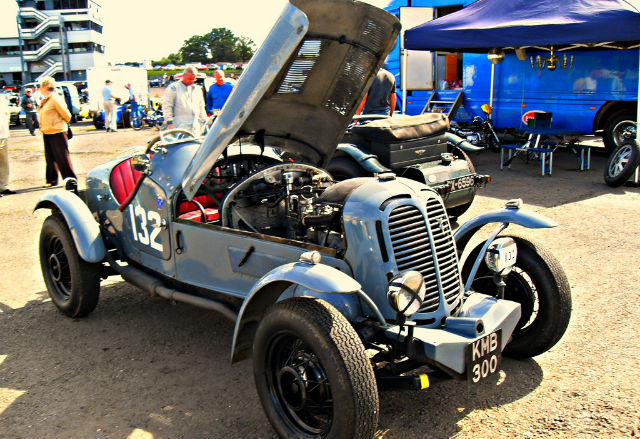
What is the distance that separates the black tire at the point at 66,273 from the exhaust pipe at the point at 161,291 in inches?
8.4

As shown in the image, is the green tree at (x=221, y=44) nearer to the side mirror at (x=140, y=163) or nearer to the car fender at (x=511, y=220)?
the side mirror at (x=140, y=163)

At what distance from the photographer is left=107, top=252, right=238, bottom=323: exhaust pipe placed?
12.4 ft

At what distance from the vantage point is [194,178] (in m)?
3.82

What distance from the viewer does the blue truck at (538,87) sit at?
1103 centimetres

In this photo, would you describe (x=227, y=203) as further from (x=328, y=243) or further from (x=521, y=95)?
(x=521, y=95)

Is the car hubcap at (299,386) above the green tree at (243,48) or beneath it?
beneath

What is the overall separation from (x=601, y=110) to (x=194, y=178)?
9676 mm

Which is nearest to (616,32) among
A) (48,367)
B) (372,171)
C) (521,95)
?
(521,95)

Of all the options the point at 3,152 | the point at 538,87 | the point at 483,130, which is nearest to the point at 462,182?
the point at 538,87

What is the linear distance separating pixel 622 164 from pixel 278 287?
7476 millimetres

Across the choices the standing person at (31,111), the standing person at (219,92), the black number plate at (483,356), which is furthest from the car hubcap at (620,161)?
the standing person at (31,111)

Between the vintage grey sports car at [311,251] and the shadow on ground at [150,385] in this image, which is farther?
the shadow on ground at [150,385]

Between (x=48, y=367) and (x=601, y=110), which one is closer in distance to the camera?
(x=48, y=367)

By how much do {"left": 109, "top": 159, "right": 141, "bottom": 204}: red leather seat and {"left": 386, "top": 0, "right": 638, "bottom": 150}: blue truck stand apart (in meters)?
7.71
